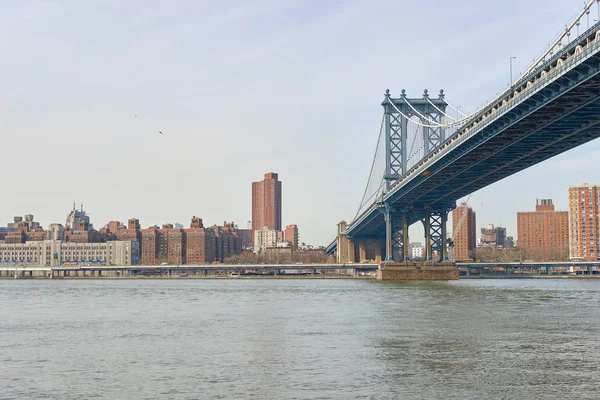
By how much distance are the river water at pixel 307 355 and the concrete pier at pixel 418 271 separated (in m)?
51.8

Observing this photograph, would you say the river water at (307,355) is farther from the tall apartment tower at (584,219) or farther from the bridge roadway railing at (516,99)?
the tall apartment tower at (584,219)

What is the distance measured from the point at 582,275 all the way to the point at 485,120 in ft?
382

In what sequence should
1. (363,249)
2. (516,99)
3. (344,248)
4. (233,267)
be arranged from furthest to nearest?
(344,248), (363,249), (233,267), (516,99)

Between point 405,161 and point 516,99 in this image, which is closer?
point 516,99

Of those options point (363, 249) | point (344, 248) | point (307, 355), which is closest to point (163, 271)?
point (344, 248)

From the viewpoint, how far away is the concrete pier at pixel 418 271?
324 ft

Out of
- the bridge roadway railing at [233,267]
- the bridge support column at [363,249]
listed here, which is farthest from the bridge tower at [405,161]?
the bridge support column at [363,249]

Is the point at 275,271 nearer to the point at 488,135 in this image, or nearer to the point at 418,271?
the point at 418,271

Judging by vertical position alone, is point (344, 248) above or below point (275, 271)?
above

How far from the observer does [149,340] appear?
3209 cm

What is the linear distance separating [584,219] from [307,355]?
17081 centimetres

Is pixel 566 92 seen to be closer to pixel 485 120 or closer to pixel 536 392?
pixel 485 120

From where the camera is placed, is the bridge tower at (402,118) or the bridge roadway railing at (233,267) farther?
the bridge roadway railing at (233,267)

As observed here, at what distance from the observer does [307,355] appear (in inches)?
1065
